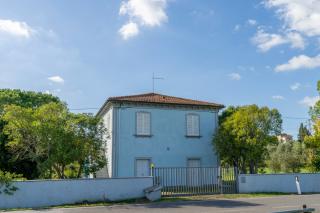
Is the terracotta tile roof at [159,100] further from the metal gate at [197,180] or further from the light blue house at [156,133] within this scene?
the metal gate at [197,180]

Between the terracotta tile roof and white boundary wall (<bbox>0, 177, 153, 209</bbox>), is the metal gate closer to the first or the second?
white boundary wall (<bbox>0, 177, 153, 209</bbox>)

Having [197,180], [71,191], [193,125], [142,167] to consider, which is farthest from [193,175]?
[71,191]

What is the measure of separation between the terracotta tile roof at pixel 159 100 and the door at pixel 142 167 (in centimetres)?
422

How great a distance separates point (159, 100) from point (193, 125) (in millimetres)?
3177

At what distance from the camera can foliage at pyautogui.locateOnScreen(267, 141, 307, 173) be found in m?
45.8

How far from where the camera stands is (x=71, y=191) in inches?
711

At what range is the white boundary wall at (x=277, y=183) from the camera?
22562 mm

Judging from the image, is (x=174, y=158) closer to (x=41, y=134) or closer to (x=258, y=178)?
(x=258, y=178)

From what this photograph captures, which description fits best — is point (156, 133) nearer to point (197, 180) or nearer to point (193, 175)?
point (193, 175)

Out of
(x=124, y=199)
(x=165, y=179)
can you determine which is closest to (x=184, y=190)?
(x=165, y=179)

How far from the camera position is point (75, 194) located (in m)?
18.1

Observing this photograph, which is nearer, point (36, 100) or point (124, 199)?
point (124, 199)

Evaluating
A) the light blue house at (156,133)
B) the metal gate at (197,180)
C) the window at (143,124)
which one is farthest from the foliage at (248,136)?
the window at (143,124)

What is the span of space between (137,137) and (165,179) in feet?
16.9
